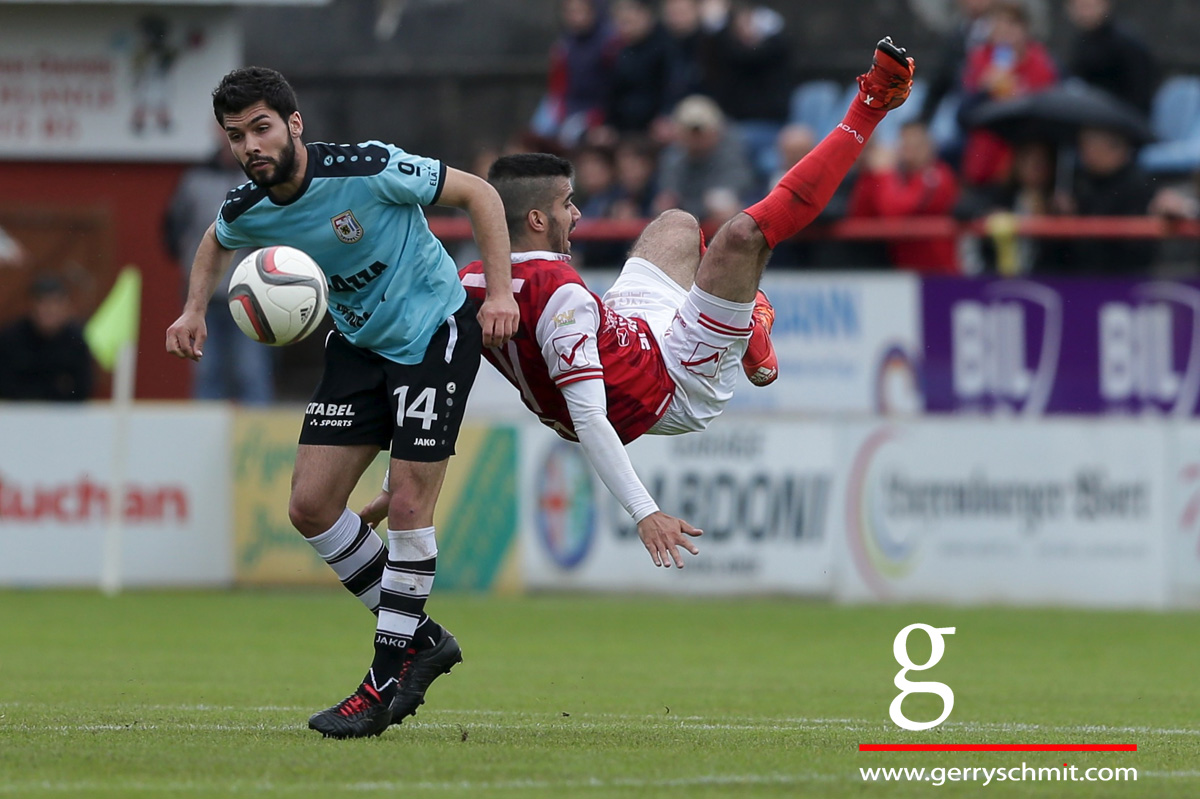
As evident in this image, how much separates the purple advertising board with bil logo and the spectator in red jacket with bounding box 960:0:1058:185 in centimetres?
134

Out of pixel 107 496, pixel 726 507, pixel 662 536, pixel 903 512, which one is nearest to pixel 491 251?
pixel 662 536

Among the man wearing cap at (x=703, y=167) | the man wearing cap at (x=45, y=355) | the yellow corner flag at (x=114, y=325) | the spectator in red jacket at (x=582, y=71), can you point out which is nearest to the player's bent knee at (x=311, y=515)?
the yellow corner flag at (x=114, y=325)

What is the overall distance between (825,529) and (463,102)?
7061mm

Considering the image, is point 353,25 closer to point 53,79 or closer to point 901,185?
point 53,79

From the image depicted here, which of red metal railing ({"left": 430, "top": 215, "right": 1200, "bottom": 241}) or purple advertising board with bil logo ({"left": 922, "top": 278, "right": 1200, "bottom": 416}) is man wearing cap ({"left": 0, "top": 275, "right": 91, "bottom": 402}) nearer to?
red metal railing ({"left": 430, "top": 215, "right": 1200, "bottom": 241})

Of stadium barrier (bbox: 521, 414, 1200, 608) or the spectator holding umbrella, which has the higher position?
the spectator holding umbrella

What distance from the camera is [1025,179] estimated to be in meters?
15.9

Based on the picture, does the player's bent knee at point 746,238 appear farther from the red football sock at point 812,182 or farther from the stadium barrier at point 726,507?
the stadium barrier at point 726,507

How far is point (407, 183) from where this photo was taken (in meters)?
7.23

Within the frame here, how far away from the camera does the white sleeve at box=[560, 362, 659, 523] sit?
7.24m

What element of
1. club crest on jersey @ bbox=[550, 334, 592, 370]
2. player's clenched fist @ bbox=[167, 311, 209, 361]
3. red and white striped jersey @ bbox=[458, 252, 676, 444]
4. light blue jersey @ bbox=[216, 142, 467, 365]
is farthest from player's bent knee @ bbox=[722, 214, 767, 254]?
player's clenched fist @ bbox=[167, 311, 209, 361]

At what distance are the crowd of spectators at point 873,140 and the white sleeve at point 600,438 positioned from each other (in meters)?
8.39

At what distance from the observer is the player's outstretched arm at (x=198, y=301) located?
7168 mm

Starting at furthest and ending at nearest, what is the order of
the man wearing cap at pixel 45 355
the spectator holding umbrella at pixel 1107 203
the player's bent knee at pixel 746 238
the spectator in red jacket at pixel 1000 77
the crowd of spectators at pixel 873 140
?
the man wearing cap at pixel 45 355, the spectator in red jacket at pixel 1000 77, the crowd of spectators at pixel 873 140, the spectator holding umbrella at pixel 1107 203, the player's bent knee at pixel 746 238
